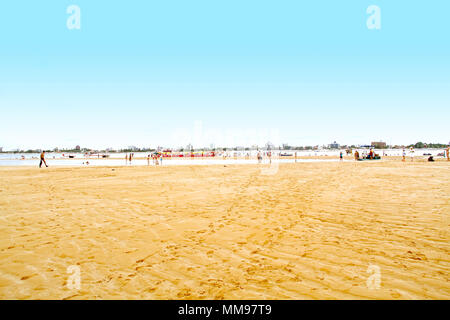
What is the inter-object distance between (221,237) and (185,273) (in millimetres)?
1658

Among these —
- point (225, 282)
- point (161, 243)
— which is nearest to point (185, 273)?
point (225, 282)

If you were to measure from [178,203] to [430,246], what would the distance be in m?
7.35

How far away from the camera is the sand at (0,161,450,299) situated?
3.37 metres

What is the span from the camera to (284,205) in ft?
27.0

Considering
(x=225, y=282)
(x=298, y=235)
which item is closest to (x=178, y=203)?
(x=298, y=235)

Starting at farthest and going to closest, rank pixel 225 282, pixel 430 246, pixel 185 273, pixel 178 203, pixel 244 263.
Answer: pixel 178 203, pixel 430 246, pixel 244 263, pixel 185 273, pixel 225 282

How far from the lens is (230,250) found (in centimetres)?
467

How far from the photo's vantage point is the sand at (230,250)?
3.37m

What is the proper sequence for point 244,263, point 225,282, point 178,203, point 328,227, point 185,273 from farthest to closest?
point 178,203
point 328,227
point 244,263
point 185,273
point 225,282
